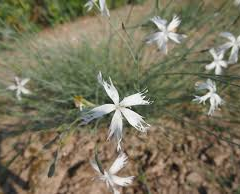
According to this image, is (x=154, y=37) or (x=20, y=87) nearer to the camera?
(x=154, y=37)

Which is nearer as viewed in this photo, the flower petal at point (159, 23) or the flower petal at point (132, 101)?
the flower petal at point (132, 101)

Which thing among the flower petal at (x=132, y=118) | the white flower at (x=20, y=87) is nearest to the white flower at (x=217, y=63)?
the flower petal at (x=132, y=118)

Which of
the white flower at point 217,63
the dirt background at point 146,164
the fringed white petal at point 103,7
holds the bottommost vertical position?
the dirt background at point 146,164

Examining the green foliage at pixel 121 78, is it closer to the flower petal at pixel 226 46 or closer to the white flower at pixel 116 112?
the flower petal at pixel 226 46

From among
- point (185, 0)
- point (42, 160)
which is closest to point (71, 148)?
point (42, 160)

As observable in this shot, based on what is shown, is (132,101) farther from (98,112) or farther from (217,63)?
(217,63)

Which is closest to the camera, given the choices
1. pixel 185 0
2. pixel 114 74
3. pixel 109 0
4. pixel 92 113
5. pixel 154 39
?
pixel 92 113

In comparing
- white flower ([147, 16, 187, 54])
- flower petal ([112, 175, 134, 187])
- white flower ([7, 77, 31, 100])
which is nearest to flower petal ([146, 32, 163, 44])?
white flower ([147, 16, 187, 54])

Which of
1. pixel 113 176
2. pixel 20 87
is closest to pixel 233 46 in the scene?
pixel 113 176

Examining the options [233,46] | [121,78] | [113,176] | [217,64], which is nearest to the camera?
[113,176]

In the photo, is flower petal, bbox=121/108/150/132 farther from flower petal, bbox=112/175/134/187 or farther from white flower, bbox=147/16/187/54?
white flower, bbox=147/16/187/54

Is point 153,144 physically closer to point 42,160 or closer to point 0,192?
point 42,160
